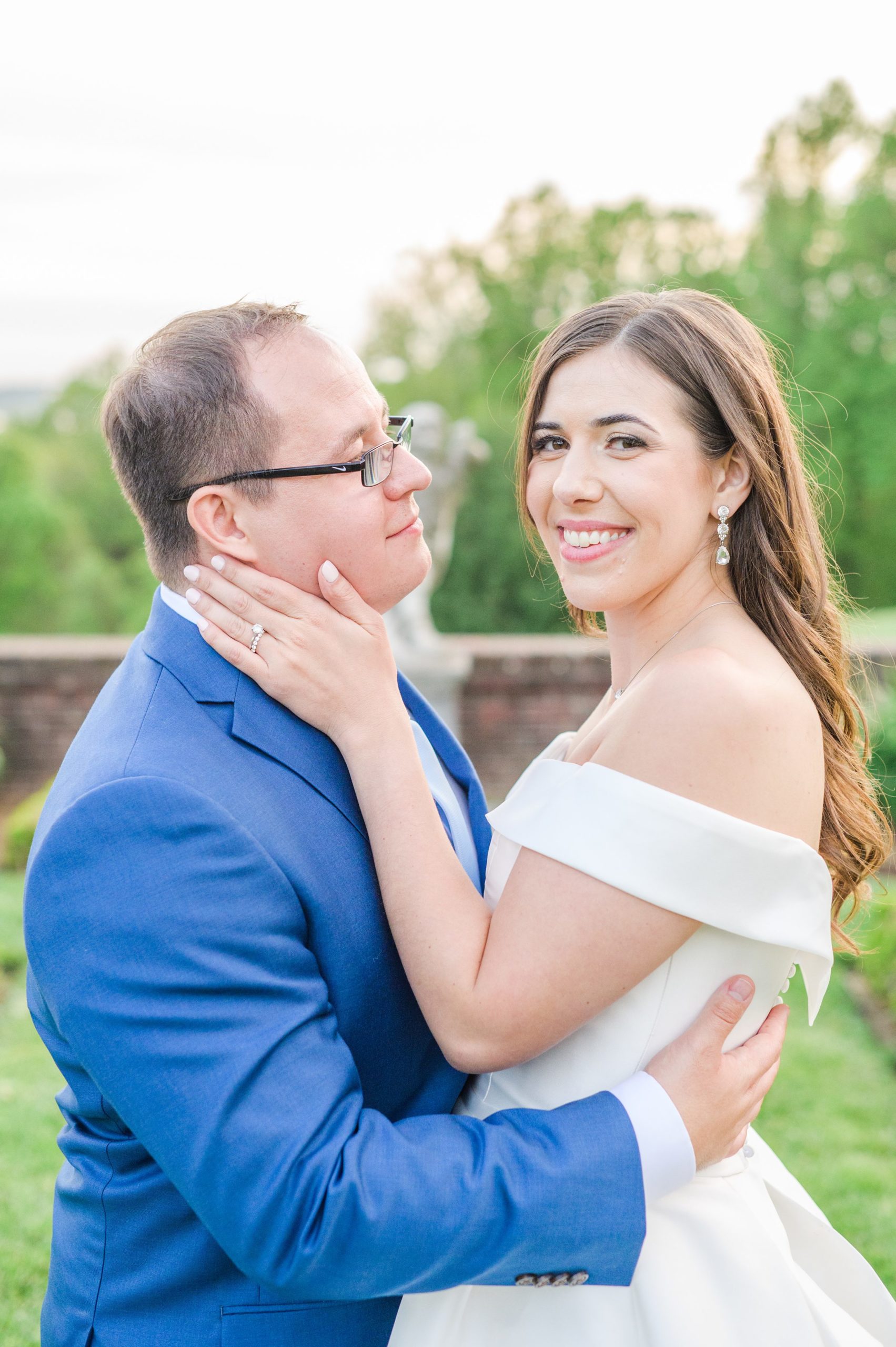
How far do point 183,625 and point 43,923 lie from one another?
613mm

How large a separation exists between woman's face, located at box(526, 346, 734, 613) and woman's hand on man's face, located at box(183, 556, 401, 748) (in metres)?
0.48

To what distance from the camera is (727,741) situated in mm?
1885

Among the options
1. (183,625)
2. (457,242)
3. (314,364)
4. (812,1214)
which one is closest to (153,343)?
(314,364)

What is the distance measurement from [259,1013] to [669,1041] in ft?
2.55

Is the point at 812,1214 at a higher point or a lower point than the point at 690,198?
lower

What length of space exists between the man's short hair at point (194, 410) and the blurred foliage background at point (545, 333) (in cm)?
2249

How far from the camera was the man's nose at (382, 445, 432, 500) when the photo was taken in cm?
219

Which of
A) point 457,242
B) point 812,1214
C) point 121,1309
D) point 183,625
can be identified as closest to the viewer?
point 121,1309

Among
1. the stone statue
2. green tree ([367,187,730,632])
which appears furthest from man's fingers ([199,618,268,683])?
green tree ([367,187,730,632])

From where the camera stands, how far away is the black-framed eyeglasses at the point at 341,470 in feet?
6.80

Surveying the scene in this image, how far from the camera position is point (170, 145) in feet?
68.9

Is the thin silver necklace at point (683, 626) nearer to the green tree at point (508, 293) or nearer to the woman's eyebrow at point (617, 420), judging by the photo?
the woman's eyebrow at point (617, 420)

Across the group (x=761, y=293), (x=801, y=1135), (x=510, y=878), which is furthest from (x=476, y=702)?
(x=761, y=293)

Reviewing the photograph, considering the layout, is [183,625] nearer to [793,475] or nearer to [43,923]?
[43,923]
